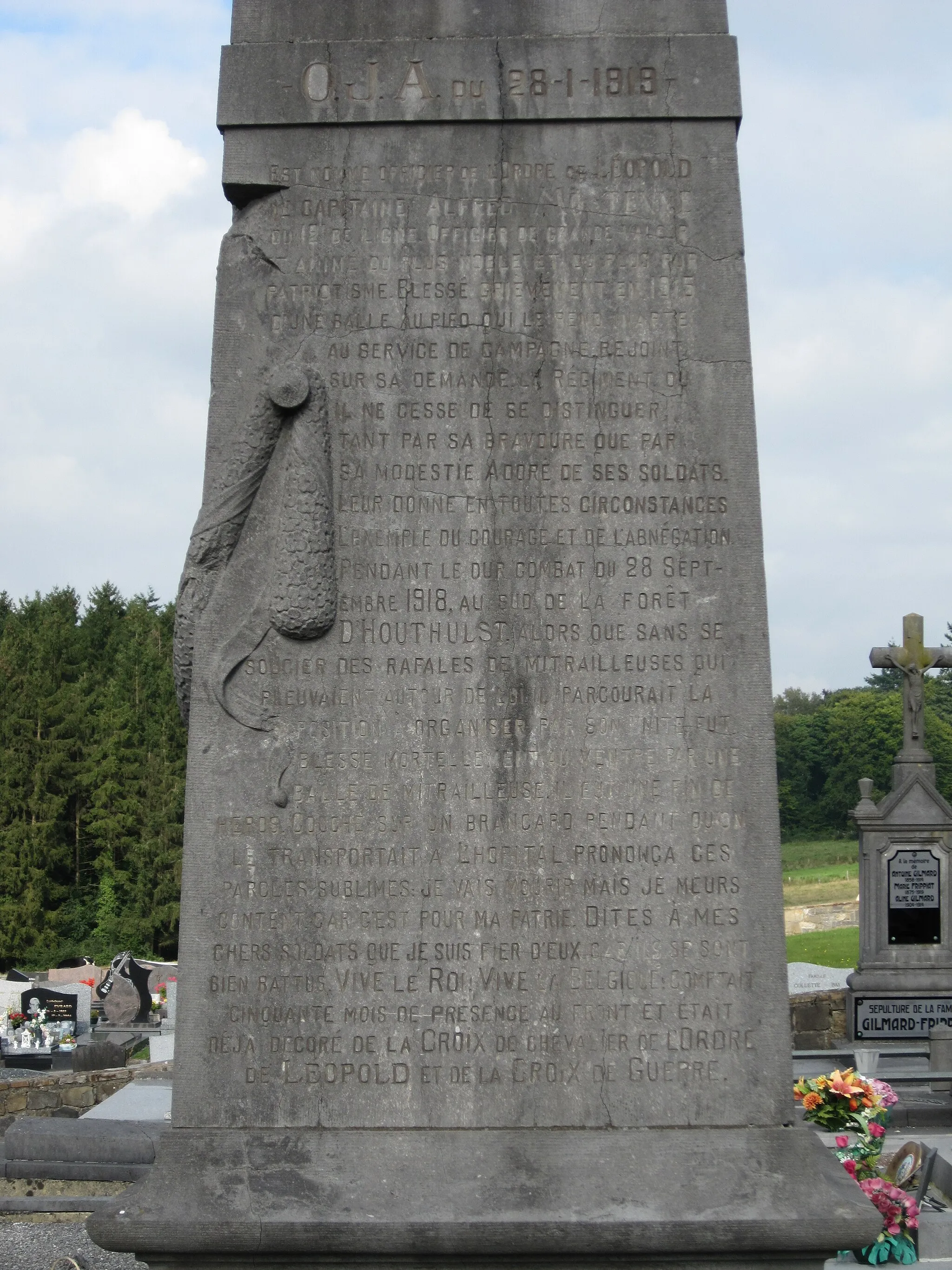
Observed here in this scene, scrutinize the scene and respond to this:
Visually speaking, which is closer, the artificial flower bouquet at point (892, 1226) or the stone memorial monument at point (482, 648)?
the stone memorial monument at point (482, 648)

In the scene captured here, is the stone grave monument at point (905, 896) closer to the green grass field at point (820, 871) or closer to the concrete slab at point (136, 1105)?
the concrete slab at point (136, 1105)

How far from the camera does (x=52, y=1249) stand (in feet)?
30.2

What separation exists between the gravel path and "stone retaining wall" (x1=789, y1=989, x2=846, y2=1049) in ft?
41.2

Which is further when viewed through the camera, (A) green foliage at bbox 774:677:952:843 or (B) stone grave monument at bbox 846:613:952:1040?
(A) green foliage at bbox 774:677:952:843

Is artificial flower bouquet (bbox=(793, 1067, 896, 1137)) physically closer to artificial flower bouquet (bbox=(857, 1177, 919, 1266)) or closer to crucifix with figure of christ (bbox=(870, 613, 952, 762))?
artificial flower bouquet (bbox=(857, 1177, 919, 1266))

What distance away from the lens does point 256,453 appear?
17.7ft

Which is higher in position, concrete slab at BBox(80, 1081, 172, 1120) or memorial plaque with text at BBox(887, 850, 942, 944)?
memorial plaque with text at BBox(887, 850, 942, 944)

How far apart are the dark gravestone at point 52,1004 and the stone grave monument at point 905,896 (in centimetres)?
1305

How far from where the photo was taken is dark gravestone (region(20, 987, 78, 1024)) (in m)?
24.4

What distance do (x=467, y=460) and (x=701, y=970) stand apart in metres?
2.04

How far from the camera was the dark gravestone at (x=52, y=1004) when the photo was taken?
2441 centimetres

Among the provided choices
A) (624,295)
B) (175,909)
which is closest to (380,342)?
(624,295)

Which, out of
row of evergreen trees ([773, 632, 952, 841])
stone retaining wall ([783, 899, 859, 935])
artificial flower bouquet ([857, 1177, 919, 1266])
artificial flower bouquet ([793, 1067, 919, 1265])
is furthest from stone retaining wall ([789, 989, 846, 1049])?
row of evergreen trees ([773, 632, 952, 841])

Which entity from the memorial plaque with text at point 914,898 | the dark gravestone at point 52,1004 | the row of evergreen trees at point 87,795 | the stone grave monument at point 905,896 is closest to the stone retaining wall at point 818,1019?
the stone grave monument at point 905,896
